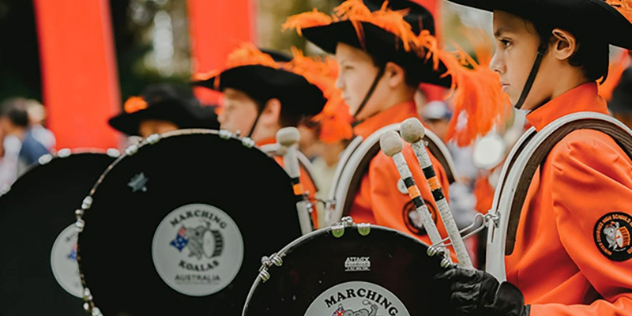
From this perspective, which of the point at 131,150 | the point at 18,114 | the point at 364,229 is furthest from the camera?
the point at 18,114

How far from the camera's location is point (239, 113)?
3.97 metres

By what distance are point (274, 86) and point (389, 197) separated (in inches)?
52.0

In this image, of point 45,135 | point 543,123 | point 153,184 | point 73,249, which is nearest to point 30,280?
point 73,249

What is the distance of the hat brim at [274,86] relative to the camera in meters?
3.89

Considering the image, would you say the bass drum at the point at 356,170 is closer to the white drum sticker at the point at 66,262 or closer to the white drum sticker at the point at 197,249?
the white drum sticker at the point at 197,249

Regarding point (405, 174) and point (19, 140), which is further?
point (19, 140)

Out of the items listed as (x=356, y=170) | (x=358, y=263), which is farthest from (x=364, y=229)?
(x=356, y=170)

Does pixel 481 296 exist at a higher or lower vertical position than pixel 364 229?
lower

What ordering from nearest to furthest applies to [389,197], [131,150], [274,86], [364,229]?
1. [364,229]
2. [131,150]
3. [389,197]
4. [274,86]

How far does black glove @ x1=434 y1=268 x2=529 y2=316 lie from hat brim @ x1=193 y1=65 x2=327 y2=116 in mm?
2231

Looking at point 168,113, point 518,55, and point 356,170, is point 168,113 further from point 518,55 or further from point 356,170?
point 518,55

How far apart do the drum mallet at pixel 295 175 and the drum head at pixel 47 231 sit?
2.62 feet

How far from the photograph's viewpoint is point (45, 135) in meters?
8.01

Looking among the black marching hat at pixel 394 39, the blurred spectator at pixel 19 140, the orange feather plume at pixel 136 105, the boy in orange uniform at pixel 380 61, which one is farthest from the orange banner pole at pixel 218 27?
the black marching hat at pixel 394 39
